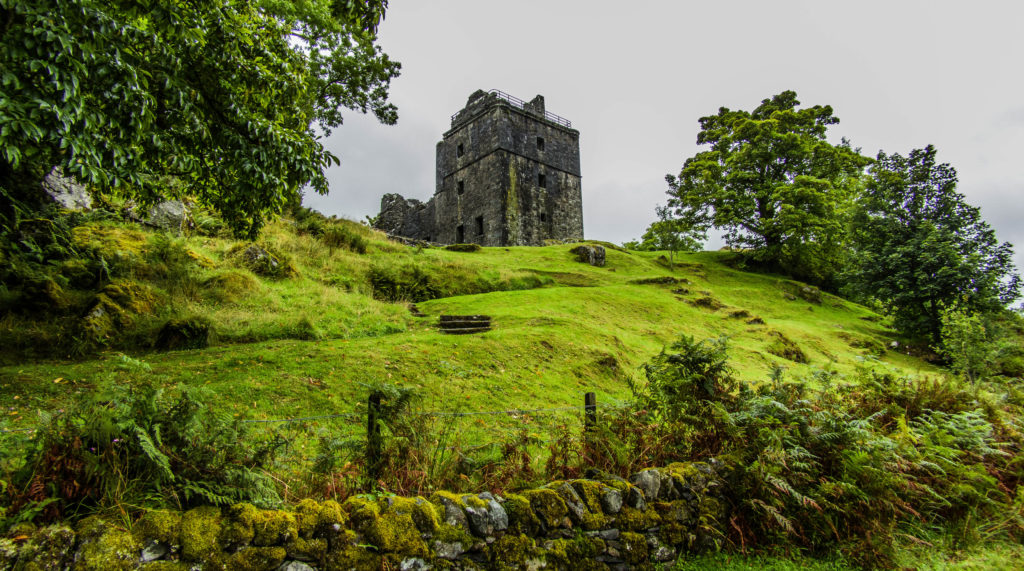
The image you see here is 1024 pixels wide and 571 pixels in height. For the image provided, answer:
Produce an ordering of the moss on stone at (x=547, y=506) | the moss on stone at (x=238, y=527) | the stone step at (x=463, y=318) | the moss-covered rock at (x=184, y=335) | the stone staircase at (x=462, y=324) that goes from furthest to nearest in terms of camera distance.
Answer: the stone step at (x=463, y=318), the stone staircase at (x=462, y=324), the moss-covered rock at (x=184, y=335), the moss on stone at (x=547, y=506), the moss on stone at (x=238, y=527)

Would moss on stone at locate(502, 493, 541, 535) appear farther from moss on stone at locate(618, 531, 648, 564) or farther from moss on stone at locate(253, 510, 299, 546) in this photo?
moss on stone at locate(253, 510, 299, 546)

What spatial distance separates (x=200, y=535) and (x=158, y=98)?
6.77 meters

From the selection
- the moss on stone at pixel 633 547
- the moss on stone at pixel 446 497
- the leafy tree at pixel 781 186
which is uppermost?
the leafy tree at pixel 781 186

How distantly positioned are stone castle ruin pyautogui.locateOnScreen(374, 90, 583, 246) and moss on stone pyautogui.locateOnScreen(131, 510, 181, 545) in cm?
3664

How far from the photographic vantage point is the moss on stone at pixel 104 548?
2.10 metres

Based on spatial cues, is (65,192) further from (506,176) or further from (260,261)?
(506,176)

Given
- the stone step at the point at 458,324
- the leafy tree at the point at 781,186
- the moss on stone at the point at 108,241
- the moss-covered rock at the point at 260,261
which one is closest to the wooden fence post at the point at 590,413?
the stone step at the point at 458,324

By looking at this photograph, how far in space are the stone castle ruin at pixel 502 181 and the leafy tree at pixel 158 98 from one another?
98.3 ft

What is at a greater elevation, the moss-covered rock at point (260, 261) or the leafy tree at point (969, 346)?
the moss-covered rock at point (260, 261)

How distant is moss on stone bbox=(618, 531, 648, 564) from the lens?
3.67 meters

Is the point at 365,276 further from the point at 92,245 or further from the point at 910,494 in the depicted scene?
the point at 910,494

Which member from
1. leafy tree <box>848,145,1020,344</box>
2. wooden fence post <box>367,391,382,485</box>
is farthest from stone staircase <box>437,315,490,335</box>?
leafy tree <box>848,145,1020,344</box>

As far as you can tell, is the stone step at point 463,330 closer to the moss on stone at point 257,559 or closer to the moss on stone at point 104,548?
the moss on stone at point 257,559

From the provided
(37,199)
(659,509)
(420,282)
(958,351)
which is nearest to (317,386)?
(659,509)
